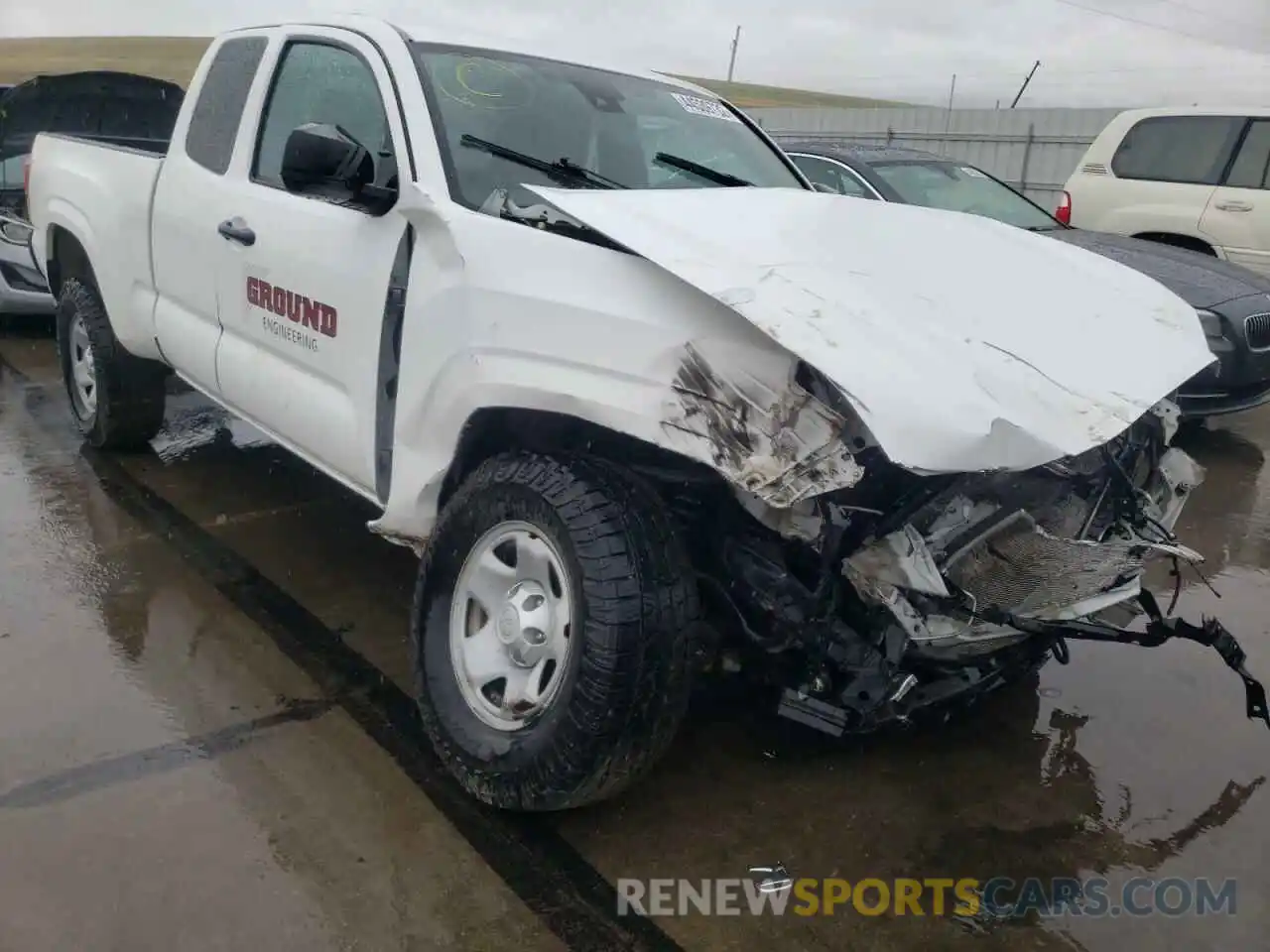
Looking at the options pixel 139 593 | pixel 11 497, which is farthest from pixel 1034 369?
pixel 11 497

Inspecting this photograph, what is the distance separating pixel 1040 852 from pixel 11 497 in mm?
4422

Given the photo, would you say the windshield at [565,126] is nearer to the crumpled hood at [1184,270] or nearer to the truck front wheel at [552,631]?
the truck front wheel at [552,631]

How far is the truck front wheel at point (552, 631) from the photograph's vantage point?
7.86 feet

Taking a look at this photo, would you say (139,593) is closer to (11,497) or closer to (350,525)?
(350,525)

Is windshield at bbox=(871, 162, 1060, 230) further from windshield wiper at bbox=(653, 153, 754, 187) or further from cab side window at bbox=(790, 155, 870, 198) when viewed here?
windshield wiper at bbox=(653, 153, 754, 187)

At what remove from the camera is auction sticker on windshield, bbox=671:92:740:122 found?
12.8 feet

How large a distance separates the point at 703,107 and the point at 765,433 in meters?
2.28

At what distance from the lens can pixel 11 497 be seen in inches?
189

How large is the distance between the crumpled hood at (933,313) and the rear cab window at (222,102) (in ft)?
6.11

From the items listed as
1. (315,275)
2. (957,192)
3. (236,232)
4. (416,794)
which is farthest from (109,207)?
(957,192)

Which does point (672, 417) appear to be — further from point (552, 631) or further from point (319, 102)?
point (319, 102)

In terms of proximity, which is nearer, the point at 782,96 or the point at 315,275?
the point at 315,275

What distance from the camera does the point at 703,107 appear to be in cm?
401

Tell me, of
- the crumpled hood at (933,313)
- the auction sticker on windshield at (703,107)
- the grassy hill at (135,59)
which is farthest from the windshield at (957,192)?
the grassy hill at (135,59)
